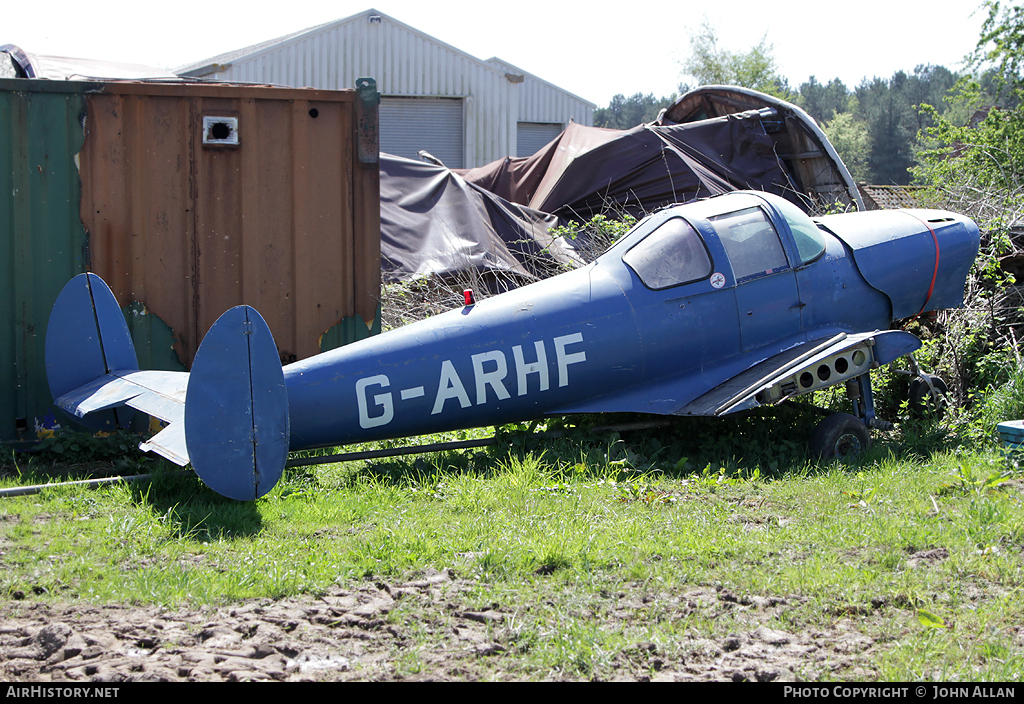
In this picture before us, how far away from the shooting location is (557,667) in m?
3.22

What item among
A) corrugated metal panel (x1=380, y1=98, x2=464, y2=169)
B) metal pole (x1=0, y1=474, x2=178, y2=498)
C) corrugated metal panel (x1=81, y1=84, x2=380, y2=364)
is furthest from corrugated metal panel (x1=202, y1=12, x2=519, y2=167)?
metal pole (x1=0, y1=474, x2=178, y2=498)

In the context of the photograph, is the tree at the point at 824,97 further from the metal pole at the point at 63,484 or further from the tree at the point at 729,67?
the metal pole at the point at 63,484

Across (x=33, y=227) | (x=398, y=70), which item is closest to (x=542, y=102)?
(x=398, y=70)

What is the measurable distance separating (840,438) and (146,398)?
4994 millimetres

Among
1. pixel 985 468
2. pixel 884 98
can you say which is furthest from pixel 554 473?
pixel 884 98

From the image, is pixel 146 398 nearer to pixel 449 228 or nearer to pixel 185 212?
pixel 185 212

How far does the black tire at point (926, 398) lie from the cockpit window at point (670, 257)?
100.0 inches

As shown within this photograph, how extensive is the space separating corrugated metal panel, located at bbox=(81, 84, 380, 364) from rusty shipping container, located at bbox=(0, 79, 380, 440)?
0.01 metres

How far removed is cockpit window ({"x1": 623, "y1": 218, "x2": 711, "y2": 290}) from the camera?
645cm

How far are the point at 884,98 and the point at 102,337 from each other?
4198 inches

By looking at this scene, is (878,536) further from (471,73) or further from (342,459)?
(471,73)

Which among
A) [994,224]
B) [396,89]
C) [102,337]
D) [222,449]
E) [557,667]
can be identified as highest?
[396,89]

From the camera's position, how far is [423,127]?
27.5 m

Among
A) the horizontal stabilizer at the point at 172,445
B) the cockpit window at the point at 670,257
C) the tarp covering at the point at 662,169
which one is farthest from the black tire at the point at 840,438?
the tarp covering at the point at 662,169
